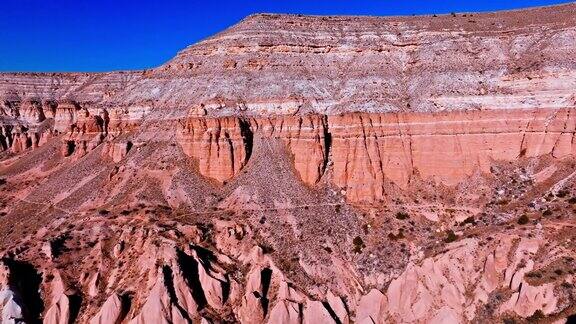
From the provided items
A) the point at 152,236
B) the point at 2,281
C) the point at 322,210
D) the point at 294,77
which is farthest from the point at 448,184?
the point at 2,281

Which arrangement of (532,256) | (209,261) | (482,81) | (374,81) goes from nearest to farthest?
(532,256) < (209,261) < (482,81) < (374,81)

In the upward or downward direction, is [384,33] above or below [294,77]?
above

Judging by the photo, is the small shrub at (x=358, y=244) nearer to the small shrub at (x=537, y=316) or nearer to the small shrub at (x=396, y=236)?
the small shrub at (x=396, y=236)

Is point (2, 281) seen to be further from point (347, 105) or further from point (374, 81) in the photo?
point (374, 81)

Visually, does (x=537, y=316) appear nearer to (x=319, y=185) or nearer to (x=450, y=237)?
(x=450, y=237)

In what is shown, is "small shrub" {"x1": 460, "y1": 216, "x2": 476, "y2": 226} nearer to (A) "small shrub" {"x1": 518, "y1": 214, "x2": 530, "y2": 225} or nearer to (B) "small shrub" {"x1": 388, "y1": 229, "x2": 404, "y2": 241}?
(A) "small shrub" {"x1": 518, "y1": 214, "x2": 530, "y2": 225}

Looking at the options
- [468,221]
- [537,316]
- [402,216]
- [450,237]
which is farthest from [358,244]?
[537,316]

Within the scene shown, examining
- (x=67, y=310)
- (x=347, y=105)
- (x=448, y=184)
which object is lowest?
(x=67, y=310)

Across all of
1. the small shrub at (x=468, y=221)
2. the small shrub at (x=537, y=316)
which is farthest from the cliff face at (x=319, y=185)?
the small shrub at (x=468, y=221)

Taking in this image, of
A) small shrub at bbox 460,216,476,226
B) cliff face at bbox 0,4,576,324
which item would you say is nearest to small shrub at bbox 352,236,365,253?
cliff face at bbox 0,4,576,324
